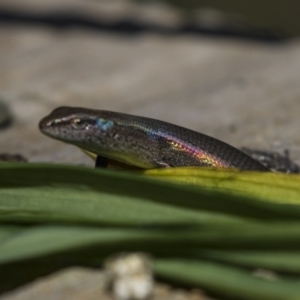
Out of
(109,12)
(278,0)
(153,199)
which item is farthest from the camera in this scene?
(278,0)

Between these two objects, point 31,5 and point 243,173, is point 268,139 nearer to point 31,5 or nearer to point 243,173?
point 243,173

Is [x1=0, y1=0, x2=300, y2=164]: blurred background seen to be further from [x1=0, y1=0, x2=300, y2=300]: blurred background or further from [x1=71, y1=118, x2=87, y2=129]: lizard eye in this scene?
[x1=71, y1=118, x2=87, y2=129]: lizard eye

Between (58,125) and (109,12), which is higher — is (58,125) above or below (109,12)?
below

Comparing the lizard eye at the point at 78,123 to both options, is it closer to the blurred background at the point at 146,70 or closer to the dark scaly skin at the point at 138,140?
the dark scaly skin at the point at 138,140

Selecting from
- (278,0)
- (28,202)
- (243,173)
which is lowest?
(28,202)

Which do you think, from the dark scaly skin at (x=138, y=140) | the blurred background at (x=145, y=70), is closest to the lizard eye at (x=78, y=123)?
the dark scaly skin at (x=138, y=140)

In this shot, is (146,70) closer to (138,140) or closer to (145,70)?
(145,70)

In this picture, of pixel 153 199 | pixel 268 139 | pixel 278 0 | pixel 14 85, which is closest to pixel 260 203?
pixel 153 199

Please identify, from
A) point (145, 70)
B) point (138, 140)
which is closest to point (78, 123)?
point (138, 140)

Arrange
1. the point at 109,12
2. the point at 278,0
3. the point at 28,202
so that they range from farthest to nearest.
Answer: the point at 278,0, the point at 109,12, the point at 28,202
